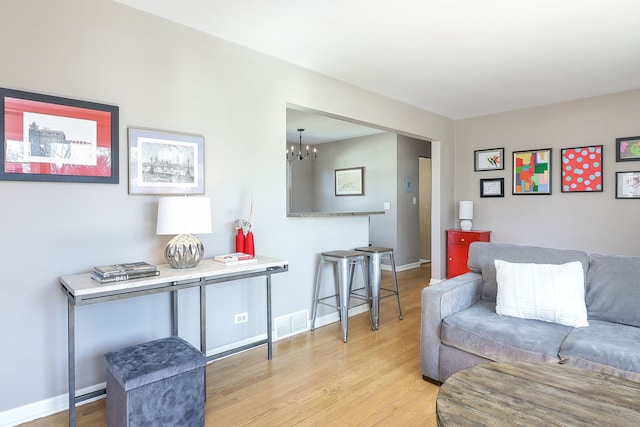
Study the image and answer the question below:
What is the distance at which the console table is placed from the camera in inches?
68.8

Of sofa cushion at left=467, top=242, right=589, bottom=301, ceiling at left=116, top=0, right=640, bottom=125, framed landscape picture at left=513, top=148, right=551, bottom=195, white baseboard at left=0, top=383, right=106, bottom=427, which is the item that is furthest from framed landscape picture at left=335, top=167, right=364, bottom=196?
white baseboard at left=0, top=383, right=106, bottom=427

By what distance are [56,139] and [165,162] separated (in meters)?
0.61

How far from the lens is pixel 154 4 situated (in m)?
2.26

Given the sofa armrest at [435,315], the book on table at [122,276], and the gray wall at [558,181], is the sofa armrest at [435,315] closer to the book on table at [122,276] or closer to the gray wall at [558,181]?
the book on table at [122,276]

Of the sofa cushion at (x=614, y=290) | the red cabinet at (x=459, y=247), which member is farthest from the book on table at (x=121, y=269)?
the red cabinet at (x=459, y=247)

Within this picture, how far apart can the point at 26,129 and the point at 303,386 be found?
2.18 m

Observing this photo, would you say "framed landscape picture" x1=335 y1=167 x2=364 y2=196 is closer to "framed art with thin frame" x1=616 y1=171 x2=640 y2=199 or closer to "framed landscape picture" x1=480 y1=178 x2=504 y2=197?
"framed landscape picture" x1=480 y1=178 x2=504 y2=197

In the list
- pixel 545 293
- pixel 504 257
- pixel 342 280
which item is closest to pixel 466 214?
pixel 504 257

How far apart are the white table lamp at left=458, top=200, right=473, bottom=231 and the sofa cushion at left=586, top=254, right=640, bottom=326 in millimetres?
2772

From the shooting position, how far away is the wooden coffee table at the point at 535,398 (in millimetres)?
1110

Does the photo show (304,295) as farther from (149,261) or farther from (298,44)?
(298,44)

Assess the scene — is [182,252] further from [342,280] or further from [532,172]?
[532,172]

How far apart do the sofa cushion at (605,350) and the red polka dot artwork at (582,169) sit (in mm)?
2840

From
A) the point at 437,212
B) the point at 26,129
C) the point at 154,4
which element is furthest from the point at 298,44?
the point at 437,212
